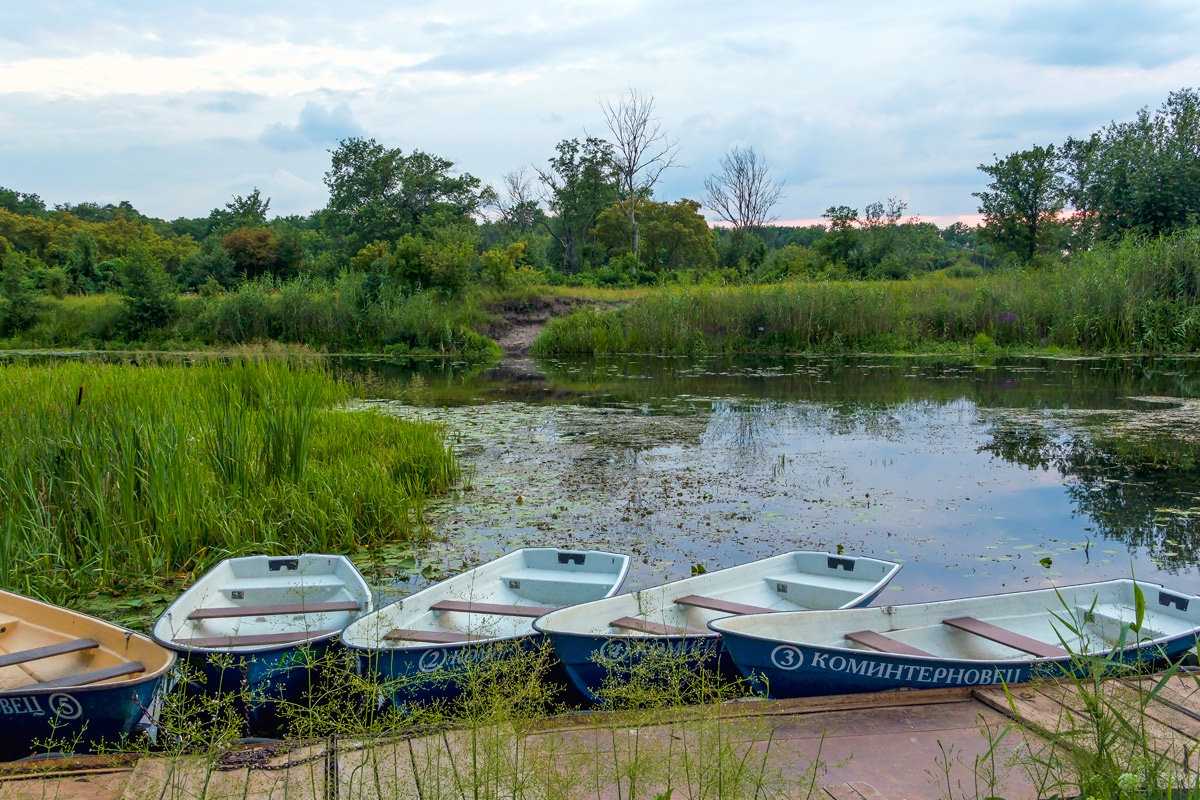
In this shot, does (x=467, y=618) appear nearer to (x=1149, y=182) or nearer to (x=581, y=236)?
(x=1149, y=182)

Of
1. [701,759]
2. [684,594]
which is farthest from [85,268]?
[701,759]

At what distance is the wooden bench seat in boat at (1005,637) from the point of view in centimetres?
392

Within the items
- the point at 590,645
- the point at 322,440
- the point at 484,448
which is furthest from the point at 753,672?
the point at 484,448

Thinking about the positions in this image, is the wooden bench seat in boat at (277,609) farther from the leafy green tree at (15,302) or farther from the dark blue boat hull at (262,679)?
the leafy green tree at (15,302)

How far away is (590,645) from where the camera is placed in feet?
12.0

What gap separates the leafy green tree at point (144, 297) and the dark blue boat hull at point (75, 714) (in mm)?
29462

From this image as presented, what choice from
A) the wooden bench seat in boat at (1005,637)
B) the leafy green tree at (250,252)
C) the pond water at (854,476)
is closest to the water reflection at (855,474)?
the pond water at (854,476)

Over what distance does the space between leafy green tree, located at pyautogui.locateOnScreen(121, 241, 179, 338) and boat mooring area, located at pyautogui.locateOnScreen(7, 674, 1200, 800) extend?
98.4 ft

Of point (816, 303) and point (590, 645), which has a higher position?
point (816, 303)

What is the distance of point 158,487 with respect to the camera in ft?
17.8

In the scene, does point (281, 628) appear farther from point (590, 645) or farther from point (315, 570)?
point (590, 645)

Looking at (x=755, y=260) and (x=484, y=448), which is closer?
(x=484, y=448)

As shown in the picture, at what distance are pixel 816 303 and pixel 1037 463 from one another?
48.3ft

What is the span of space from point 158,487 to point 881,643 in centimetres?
450
